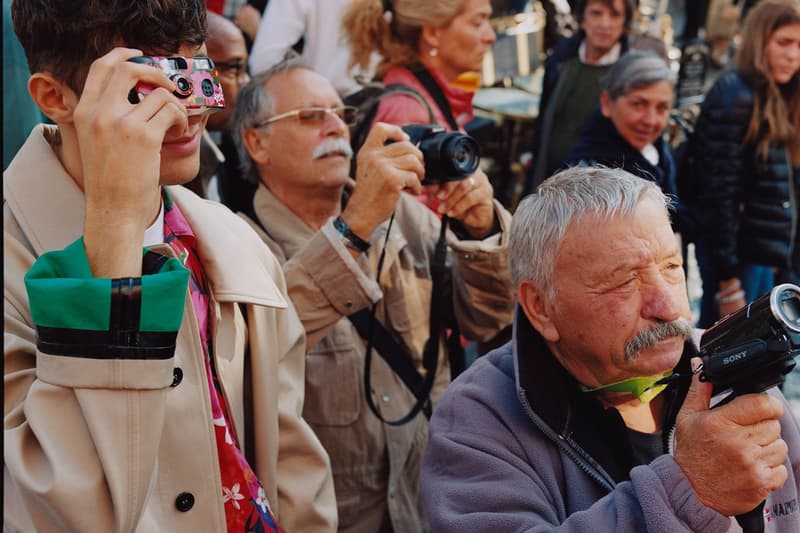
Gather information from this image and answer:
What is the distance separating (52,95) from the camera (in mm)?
1696

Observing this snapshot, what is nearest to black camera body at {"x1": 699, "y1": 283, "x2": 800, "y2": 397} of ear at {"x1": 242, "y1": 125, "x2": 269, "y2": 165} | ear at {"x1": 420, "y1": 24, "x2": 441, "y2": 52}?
ear at {"x1": 242, "y1": 125, "x2": 269, "y2": 165}

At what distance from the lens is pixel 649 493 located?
1622mm

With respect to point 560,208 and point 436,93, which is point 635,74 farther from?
point 560,208

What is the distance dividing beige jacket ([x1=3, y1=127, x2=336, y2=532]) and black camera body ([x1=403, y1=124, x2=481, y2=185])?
2.08 ft

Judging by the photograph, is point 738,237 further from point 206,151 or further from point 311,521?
point 311,521

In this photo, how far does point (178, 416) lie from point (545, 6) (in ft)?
20.8

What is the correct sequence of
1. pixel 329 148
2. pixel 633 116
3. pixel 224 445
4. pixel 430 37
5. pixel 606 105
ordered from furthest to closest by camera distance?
pixel 606 105 → pixel 633 116 → pixel 430 37 → pixel 329 148 → pixel 224 445

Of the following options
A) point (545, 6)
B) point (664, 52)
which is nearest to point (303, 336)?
point (664, 52)

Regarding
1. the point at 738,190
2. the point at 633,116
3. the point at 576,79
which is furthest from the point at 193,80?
the point at 576,79

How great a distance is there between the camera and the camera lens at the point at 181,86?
1673 mm

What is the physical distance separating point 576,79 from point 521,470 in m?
3.81

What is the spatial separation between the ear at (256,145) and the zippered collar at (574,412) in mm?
1232

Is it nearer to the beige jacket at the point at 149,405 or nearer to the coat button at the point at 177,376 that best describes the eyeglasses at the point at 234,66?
the beige jacket at the point at 149,405

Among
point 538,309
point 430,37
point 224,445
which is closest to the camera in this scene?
point 224,445
